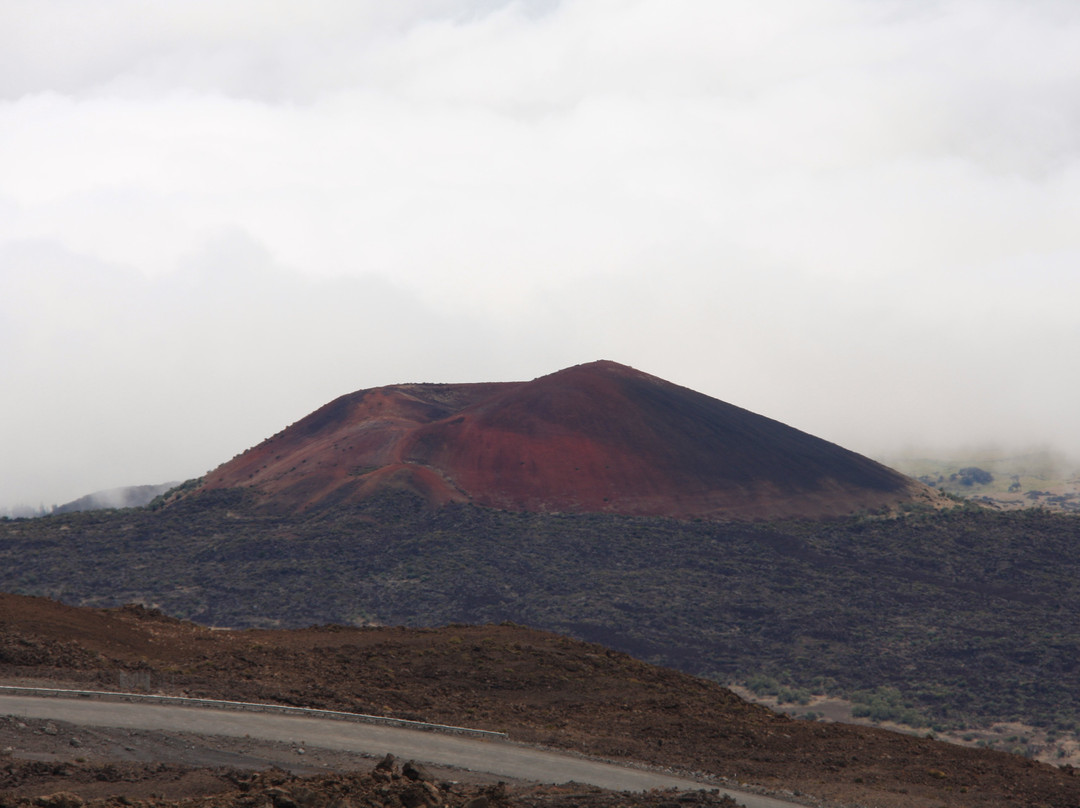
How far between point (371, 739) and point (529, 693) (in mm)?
7679

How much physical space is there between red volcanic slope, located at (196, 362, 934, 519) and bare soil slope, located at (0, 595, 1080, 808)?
4362 cm

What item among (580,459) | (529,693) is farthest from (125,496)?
(529,693)

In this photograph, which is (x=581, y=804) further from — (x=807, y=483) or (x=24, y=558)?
(x=807, y=483)

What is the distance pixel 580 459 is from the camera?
77375mm

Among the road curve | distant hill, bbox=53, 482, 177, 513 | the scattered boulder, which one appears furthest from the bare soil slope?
distant hill, bbox=53, 482, 177, 513

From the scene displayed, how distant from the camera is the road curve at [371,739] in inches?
725

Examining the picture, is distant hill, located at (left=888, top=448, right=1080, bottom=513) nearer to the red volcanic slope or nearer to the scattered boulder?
the red volcanic slope

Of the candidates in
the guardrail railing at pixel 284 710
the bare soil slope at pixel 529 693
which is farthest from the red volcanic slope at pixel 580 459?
the guardrail railing at pixel 284 710

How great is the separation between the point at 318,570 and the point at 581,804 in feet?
162

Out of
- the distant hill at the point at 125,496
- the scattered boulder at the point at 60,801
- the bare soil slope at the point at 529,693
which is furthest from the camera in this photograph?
the distant hill at the point at 125,496

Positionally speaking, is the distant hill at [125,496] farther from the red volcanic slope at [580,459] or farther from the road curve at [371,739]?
the road curve at [371,739]

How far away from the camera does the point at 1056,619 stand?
56.8 m

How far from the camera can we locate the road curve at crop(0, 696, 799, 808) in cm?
1842

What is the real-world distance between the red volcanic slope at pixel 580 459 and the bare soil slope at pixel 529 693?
43.6 meters
